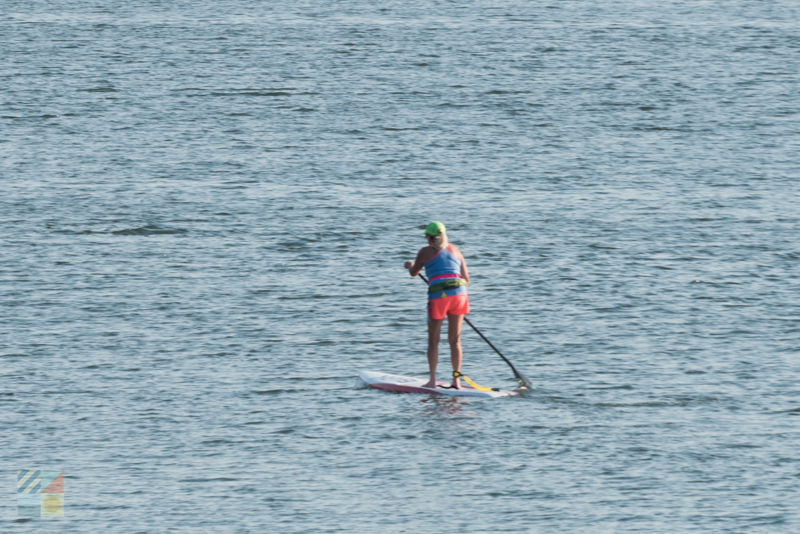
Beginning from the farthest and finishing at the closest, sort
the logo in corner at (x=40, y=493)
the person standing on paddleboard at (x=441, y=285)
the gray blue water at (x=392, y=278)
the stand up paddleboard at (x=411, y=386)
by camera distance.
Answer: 1. the stand up paddleboard at (x=411, y=386)
2. the person standing on paddleboard at (x=441, y=285)
3. the gray blue water at (x=392, y=278)
4. the logo in corner at (x=40, y=493)

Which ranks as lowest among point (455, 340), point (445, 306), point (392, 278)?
point (392, 278)

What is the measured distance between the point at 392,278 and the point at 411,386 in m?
6.87

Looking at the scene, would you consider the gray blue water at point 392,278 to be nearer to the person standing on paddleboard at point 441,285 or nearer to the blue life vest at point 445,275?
the person standing on paddleboard at point 441,285

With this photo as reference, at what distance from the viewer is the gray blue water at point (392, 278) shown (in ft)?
46.3

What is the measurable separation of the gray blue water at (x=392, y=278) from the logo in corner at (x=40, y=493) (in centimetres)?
13

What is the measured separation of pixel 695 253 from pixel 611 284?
3155 millimetres

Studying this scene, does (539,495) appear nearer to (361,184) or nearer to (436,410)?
(436,410)

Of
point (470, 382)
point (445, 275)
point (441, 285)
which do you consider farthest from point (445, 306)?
point (470, 382)

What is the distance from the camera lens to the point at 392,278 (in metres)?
23.8

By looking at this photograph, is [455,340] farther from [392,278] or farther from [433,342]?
[392,278]

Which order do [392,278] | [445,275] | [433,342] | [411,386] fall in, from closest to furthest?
[445,275]
[433,342]
[411,386]
[392,278]

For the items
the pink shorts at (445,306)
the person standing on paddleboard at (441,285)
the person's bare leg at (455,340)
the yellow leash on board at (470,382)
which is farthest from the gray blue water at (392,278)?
the pink shorts at (445,306)

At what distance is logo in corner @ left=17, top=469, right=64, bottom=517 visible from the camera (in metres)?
13.5

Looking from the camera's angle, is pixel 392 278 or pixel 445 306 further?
pixel 392 278
